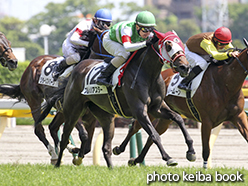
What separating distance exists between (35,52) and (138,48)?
66.1 meters

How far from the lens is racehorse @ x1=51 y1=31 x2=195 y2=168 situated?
5.17 metres

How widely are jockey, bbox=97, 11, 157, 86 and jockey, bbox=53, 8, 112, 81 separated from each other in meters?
0.94

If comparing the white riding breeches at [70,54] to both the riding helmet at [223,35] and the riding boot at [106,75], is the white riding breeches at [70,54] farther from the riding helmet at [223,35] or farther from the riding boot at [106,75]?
the riding helmet at [223,35]

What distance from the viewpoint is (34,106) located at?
26.2 ft

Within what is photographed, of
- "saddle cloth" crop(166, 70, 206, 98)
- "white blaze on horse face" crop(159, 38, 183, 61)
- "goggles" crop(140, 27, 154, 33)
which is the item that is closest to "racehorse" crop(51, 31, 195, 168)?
"white blaze on horse face" crop(159, 38, 183, 61)

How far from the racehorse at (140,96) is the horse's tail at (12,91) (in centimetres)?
223

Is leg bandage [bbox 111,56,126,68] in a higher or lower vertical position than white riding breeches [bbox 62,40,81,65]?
higher

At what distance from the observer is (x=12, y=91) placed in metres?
8.35

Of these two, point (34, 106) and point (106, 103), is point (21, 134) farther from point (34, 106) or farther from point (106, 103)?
point (106, 103)

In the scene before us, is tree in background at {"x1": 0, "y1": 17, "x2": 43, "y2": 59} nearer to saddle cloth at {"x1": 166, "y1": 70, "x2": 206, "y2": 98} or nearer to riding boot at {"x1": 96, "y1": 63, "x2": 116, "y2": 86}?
saddle cloth at {"x1": 166, "y1": 70, "x2": 206, "y2": 98}

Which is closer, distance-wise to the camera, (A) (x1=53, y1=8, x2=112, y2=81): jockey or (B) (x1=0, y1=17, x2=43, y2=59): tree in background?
(A) (x1=53, y1=8, x2=112, y2=81): jockey

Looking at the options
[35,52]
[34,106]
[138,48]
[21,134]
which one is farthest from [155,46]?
[35,52]

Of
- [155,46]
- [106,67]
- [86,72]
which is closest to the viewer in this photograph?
[155,46]

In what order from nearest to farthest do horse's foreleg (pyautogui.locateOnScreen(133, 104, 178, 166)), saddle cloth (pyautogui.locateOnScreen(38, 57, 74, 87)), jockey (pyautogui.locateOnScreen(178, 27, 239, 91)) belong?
1. horse's foreleg (pyautogui.locateOnScreen(133, 104, 178, 166))
2. jockey (pyautogui.locateOnScreen(178, 27, 239, 91))
3. saddle cloth (pyautogui.locateOnScreen(38, 57, 74, 87))
